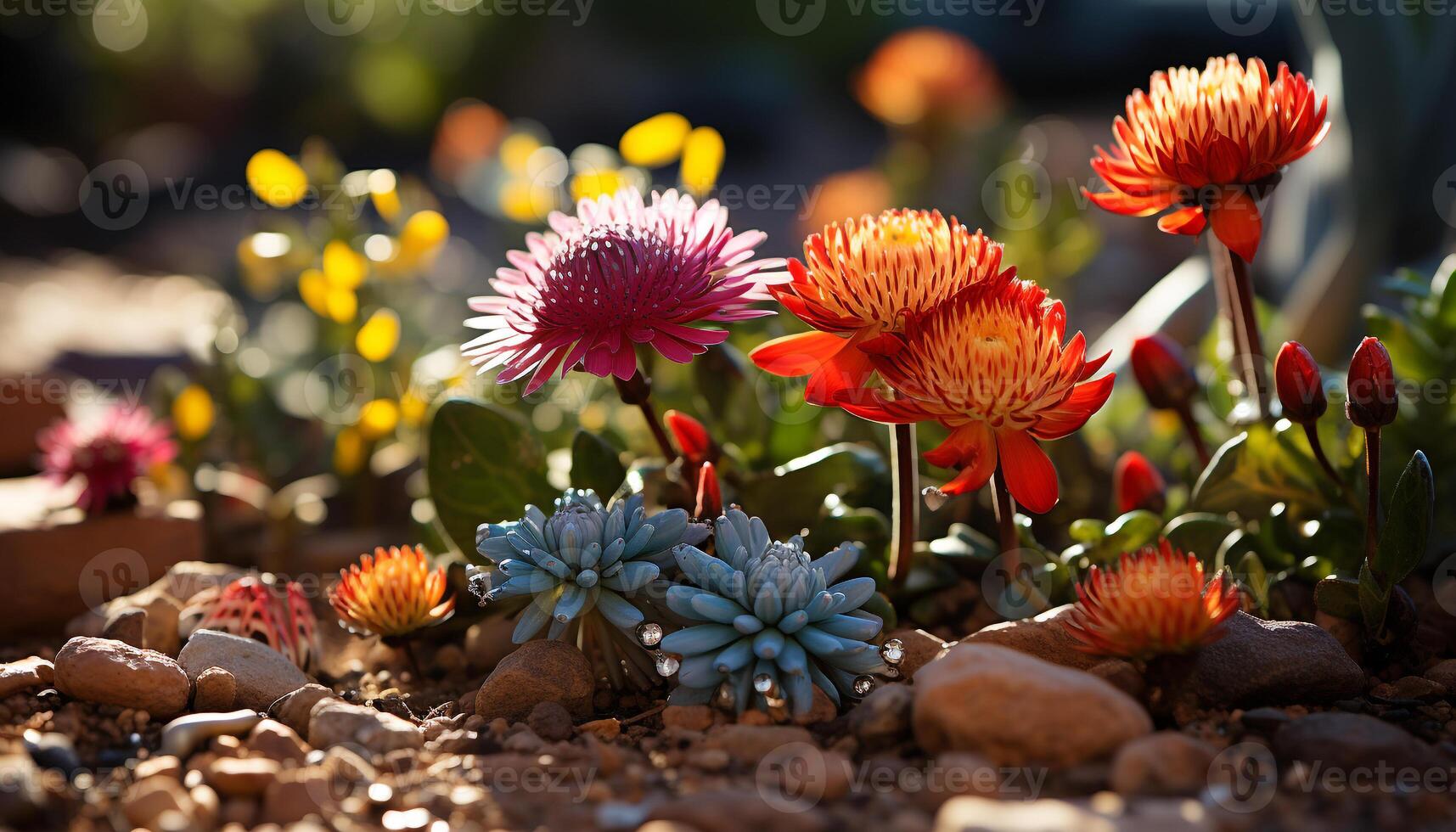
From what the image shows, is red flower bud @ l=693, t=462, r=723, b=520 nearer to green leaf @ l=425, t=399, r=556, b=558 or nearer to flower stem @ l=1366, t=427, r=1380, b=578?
green leaf @ l=425, t=399, r=556, b=558

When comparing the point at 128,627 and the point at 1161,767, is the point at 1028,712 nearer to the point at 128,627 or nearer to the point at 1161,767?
the point at 1161,767

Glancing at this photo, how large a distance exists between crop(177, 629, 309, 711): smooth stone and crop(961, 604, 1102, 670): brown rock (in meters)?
1.06

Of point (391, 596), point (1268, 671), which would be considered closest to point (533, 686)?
point (391, 596)

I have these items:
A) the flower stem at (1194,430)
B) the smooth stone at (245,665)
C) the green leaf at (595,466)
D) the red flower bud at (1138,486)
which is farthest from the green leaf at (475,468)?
the flower stem at (1194,430)

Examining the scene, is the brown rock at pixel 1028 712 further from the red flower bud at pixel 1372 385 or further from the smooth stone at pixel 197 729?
the smooth stone at pixel 197 729

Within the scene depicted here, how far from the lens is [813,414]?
91.3 inches

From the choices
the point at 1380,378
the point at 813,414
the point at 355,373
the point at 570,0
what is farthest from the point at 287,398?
the point at 570,0

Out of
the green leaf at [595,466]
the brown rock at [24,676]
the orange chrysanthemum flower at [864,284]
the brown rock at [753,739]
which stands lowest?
the brown rock at [753,739]

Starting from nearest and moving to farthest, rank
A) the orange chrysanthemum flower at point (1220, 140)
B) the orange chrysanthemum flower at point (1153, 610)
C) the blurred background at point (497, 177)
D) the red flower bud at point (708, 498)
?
the orange chrysanthemum flower at point (1153, 610), the orange chrysanthemum flower at point (1220, 140), the red flower bud at point (708, 498), the blurred background at point (497, 177)

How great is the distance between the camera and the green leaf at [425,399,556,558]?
208 cm

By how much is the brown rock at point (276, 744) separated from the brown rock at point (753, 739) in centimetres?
54

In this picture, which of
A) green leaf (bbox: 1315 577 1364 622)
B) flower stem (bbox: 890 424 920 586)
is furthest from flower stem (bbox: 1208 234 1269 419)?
flower stem (bbox: 890 424 920 586)

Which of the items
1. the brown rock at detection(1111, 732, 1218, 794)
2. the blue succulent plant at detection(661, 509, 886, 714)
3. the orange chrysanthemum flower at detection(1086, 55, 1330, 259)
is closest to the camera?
the brown rock at detection(1111, 732, 1218, 794)

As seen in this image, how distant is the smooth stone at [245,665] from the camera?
1.84 m
